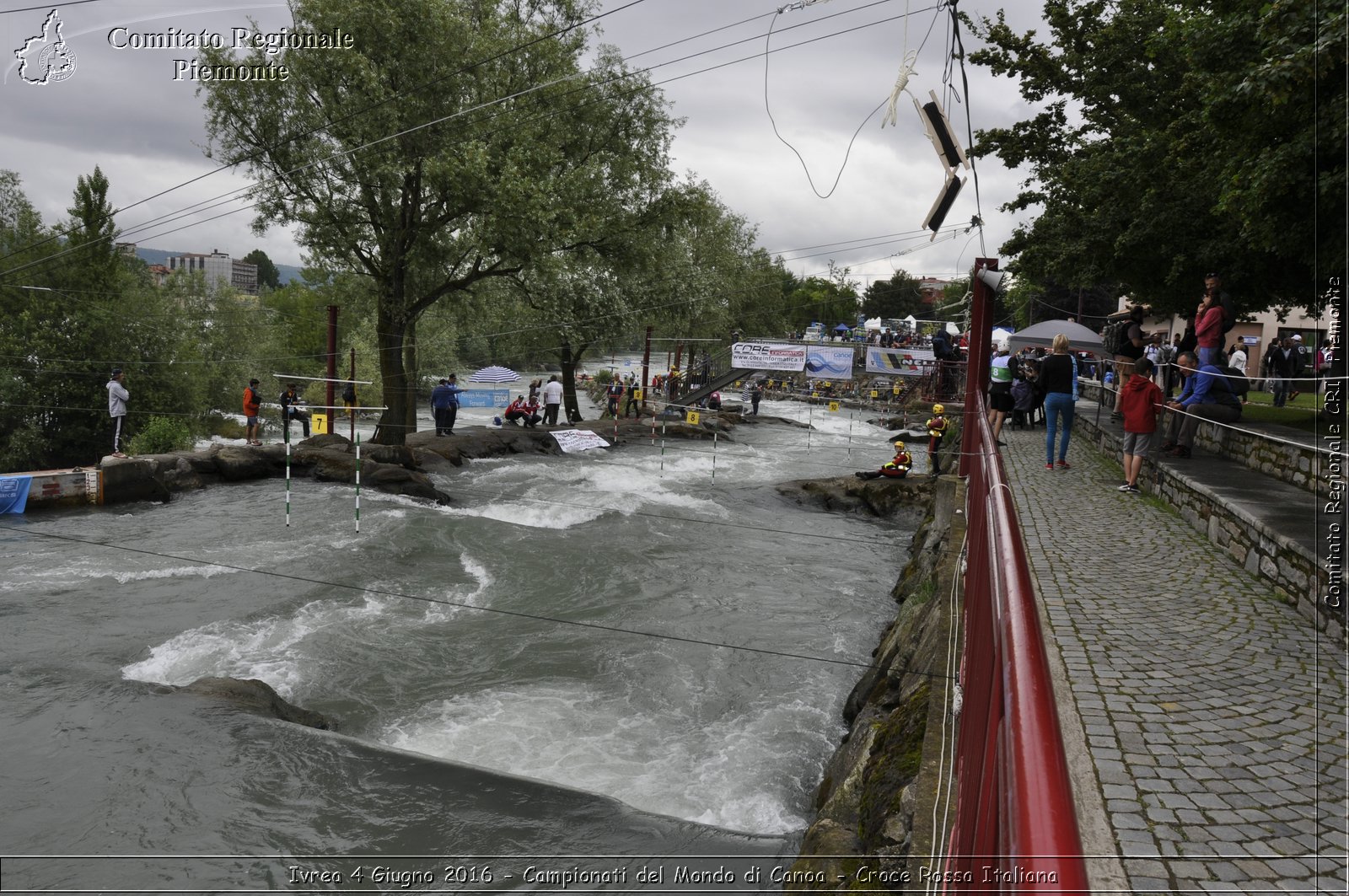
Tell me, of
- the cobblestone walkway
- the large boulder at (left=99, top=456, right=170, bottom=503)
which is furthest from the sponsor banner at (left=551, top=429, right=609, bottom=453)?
the cobblestone walkway

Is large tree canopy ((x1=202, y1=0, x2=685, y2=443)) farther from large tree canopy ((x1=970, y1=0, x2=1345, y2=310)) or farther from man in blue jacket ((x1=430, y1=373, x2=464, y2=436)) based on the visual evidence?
large tree canopy ((x1=970, y1=0, x2=1345, y2=310))

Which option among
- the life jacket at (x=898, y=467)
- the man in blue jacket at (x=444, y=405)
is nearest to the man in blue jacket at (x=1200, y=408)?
the life jacket at (x=898, y=467)

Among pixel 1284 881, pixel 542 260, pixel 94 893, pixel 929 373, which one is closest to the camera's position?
pixel 1284 881

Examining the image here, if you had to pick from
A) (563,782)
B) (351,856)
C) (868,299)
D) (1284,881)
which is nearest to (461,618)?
(563,782)

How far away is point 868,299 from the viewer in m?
123

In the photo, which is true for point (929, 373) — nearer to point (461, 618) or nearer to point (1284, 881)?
point (461, 618)

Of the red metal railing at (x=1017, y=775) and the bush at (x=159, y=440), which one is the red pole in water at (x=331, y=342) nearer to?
the bush at (x=159, y=440)

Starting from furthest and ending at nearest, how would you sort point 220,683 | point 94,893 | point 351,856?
point 220,683 < point 351,856 < point 94,893

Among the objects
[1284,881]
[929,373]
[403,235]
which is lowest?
[1284,881]

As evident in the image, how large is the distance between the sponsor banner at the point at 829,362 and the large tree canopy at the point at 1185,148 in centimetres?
1880

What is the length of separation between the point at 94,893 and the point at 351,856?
1638mm

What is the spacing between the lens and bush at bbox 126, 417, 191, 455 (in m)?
23.9

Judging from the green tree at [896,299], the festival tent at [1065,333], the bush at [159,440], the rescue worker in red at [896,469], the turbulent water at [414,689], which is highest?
the green tree at [896,299]

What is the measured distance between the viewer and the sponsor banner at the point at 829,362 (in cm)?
4031
